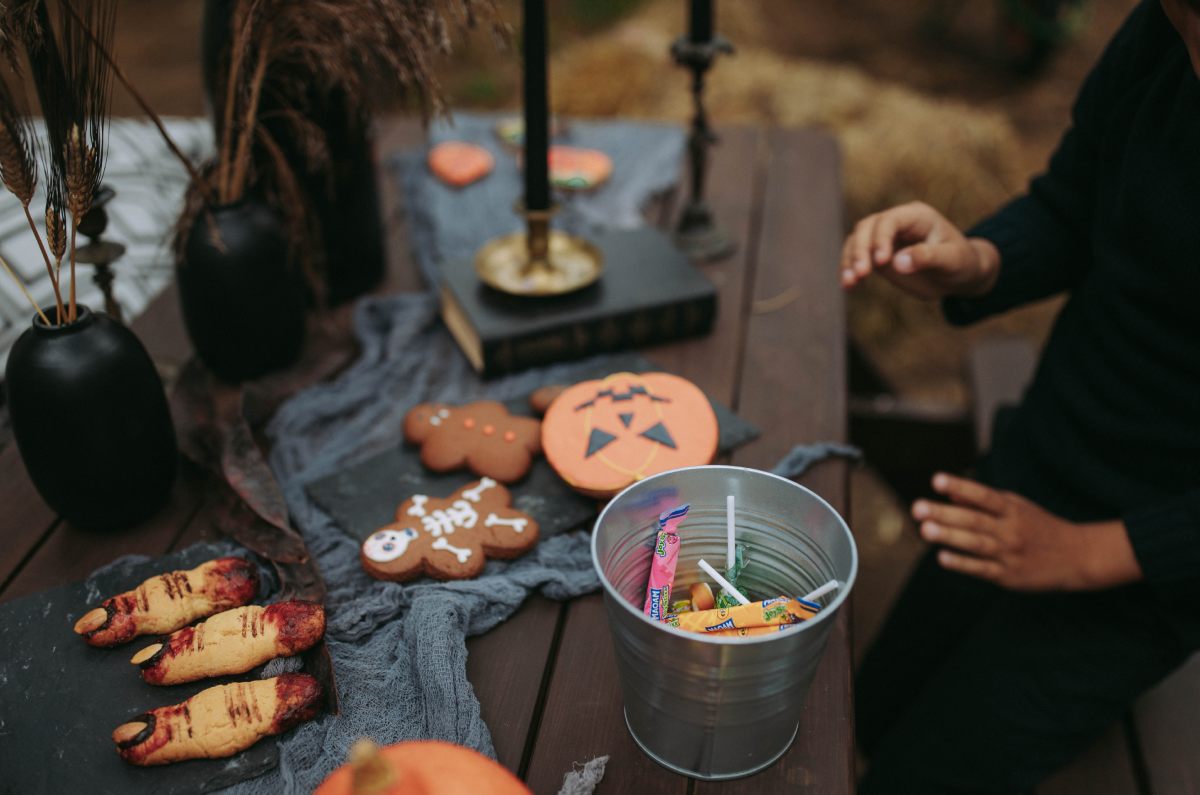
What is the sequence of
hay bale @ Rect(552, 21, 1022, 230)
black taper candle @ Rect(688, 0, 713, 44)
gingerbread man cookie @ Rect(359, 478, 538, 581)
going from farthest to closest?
hay bale @ Rect(552, 21, 1022, 230) → black taper candle @ Rect(688, 0, 713, 44) → gingerbread man cookie @ Rect(359, 478, 538, 581)

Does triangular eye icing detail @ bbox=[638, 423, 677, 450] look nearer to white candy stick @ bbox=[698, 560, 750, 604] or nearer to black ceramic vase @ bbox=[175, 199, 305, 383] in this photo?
white candy stick @ bbox=[698, 560, 750, 604]

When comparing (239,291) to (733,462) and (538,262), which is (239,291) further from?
(733,462)

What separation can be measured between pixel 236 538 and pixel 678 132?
41.4 inches

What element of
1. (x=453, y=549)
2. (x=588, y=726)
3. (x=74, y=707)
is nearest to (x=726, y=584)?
(x=588, y=726)

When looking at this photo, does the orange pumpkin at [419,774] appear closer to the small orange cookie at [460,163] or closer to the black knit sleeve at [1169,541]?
the black knit sleeve at [1169,541]

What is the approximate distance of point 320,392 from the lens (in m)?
0.96

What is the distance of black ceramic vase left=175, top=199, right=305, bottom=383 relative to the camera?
873 millimetres

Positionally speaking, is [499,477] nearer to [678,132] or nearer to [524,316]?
[524,316]

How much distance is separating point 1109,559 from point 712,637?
53cm

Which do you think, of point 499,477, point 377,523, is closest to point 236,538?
point 377,523

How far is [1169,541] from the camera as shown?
2.60ft

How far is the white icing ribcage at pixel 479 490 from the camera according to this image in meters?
0.79

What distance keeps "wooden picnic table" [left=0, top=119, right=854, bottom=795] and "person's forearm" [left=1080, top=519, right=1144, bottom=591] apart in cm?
23

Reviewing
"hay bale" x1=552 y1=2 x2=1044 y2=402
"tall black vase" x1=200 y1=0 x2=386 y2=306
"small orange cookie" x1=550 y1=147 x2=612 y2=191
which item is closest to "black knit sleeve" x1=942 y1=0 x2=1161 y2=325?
"small orange cookie" x1=550 y1=147 x2=612 y2=191
